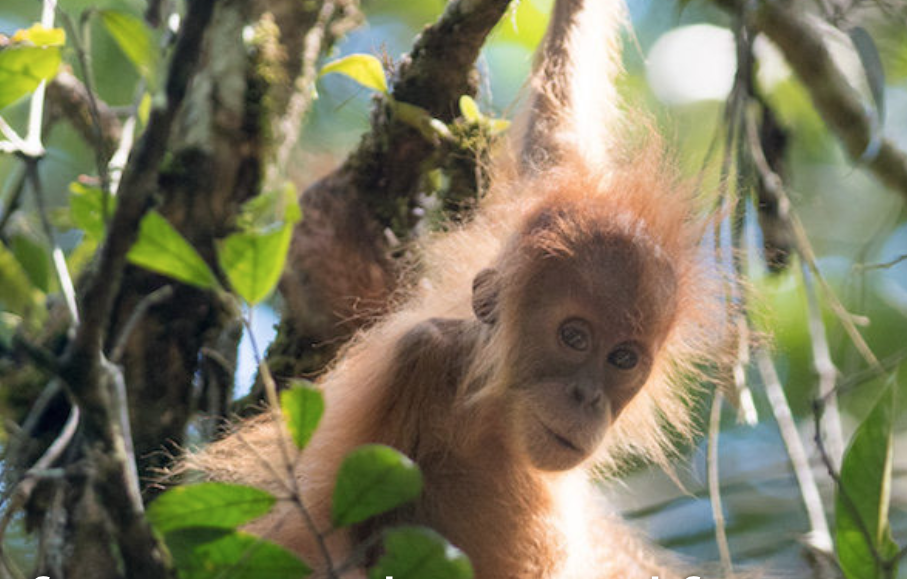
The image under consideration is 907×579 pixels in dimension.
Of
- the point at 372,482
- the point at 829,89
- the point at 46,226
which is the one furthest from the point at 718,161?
the point at 46,226

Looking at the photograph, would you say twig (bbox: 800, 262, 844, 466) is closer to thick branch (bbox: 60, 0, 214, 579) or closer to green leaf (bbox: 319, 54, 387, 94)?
green leaf (bbox: 319, 54, 387, 94)

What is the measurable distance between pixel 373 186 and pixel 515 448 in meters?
1.84

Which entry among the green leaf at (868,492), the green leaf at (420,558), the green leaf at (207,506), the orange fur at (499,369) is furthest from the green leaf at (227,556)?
the orange fur at (499,369)

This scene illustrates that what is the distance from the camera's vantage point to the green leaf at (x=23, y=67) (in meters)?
2.38

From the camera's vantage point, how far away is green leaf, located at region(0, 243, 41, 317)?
2.24 meters

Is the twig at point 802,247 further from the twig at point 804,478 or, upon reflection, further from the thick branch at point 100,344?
the thick branch at point 100,344

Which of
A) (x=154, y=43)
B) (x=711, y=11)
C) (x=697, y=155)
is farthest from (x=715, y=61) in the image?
(x=154, y=43)

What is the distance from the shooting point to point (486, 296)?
4.44 metres

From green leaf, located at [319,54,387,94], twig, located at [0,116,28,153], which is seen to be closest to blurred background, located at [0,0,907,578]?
green leaf, located at [319,54,387,94]

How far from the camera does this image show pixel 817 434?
2.79 meters

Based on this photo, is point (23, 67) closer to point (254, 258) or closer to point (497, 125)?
point (254, 258)

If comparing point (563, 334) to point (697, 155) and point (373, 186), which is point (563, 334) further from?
point (697, 155)

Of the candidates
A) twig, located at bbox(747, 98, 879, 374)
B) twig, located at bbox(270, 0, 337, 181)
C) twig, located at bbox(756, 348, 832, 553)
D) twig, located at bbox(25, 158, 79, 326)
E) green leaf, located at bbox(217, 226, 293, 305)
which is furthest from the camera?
twig, located at bbox(270, 0, 337, 181)

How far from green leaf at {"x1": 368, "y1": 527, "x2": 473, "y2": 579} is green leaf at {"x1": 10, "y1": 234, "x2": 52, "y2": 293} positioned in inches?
37.9
